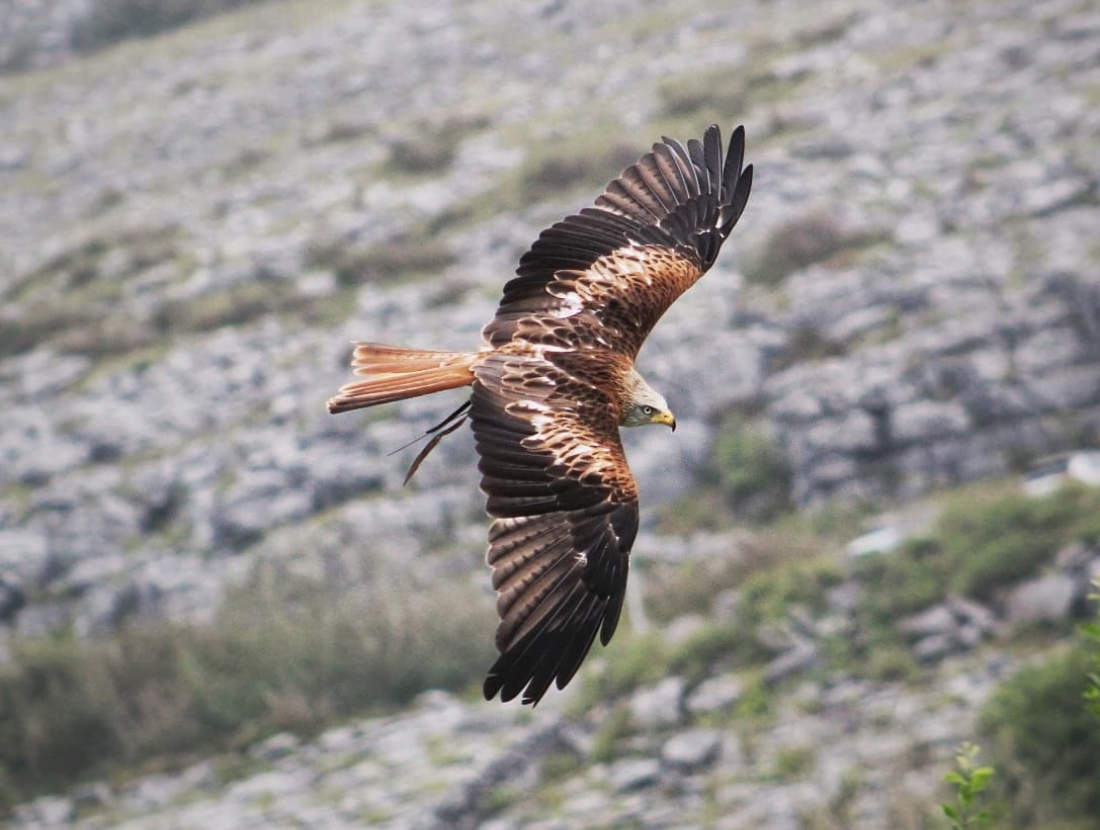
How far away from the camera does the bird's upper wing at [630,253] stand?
595 centimetres

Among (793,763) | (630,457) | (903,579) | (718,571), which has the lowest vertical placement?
(793,763)

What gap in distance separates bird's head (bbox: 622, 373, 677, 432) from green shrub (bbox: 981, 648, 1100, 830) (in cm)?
564

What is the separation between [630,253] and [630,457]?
813 centimetres

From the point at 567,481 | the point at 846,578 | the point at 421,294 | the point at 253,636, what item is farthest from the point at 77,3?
the point at 567,481

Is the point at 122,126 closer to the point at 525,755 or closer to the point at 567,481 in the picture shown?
the point at 525,755

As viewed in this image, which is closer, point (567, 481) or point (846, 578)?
point (567, 481)

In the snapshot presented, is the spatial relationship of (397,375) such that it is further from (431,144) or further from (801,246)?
(431,144)

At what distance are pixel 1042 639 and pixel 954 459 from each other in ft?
8.86

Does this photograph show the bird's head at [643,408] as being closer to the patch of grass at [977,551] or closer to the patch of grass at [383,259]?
the patch of grass at [977,551]

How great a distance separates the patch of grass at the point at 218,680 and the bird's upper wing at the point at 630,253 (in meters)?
7.15

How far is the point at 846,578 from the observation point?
1272 cm

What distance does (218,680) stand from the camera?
44.3ft

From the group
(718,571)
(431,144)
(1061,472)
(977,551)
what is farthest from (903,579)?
(431,144)

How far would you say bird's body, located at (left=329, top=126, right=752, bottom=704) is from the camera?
15.6 feet
